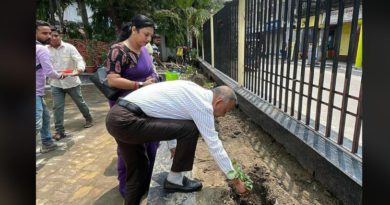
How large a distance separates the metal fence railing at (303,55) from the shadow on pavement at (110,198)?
2.13 m

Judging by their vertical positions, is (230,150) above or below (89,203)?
above

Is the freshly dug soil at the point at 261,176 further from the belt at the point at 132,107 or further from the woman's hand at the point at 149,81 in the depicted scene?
the woman's hand at the point at 149,81

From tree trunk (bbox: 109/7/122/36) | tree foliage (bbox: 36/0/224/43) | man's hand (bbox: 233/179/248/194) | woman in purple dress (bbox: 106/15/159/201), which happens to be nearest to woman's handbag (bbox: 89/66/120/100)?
woman in purple dress (bbox: 106/15/159/201)

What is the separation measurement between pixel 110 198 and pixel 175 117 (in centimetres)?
138

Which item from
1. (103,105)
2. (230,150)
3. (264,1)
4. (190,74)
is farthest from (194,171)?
(190,74)

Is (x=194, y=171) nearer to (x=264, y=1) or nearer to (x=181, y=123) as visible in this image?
(x=181, y=123)

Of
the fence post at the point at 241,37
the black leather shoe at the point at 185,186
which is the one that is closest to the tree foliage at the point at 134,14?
the fence post at the point at 241,37

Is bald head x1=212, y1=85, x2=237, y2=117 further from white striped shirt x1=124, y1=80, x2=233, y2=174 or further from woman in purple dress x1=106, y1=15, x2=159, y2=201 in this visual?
woman in purple dress x1=106, y1=15, x2=159, y2=201

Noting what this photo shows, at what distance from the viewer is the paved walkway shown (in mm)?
3229

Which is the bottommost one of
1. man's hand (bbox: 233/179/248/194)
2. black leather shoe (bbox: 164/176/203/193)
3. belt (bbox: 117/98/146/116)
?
black leather shoe (bbox: 164/176/203/193)

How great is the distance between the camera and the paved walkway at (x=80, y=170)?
3.23m

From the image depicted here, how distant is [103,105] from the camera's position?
24.9 ft

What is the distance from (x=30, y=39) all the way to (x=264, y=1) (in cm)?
432

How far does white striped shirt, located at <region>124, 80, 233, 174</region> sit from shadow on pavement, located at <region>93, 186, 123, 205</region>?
1.24 m
